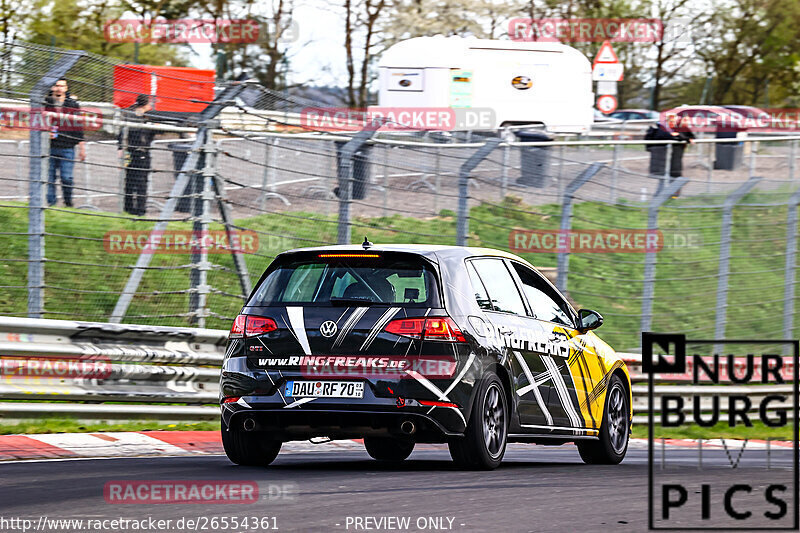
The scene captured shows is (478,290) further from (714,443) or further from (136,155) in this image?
(714,443)

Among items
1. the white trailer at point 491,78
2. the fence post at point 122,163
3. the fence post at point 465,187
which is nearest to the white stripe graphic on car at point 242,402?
the fence post at point 122,163

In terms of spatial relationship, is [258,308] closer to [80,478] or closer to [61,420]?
[80,478]

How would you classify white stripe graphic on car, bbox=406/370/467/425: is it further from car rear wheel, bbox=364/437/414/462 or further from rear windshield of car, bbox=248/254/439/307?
car rear wheel, bbox=364/437/414/462

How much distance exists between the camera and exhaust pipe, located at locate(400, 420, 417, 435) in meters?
8.36

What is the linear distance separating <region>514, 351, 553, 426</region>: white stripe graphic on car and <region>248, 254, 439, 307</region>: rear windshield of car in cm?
91

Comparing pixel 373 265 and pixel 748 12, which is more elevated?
pixel 748 12

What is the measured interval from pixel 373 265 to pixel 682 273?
8.68 metres

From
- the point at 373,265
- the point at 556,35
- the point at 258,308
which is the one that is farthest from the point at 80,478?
the point at 556,35

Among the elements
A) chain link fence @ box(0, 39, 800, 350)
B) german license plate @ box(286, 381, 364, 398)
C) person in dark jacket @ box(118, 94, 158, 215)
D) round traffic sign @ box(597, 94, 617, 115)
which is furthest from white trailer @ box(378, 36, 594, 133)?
german license plate @ box(286, 381, 364, 398)

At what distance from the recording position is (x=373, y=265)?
880cm

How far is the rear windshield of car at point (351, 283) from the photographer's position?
8.62 m

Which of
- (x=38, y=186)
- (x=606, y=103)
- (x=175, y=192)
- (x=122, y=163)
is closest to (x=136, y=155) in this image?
(x=122, y=163)

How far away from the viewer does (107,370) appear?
11211 millimetres

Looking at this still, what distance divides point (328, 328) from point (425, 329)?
578 millimetres
